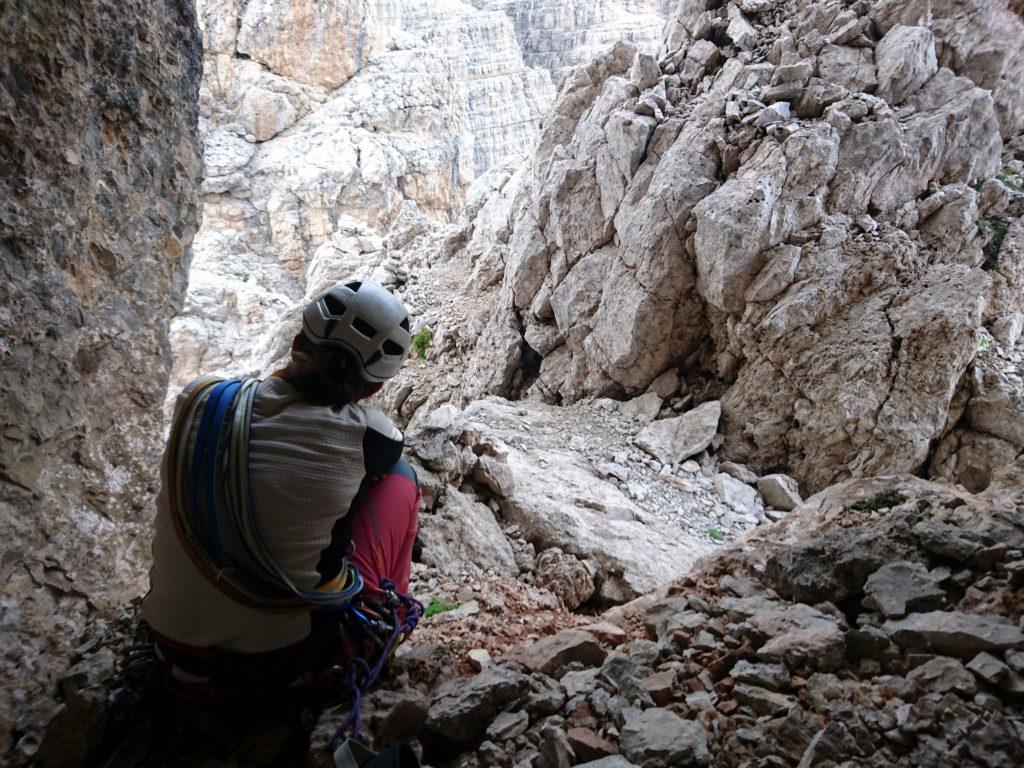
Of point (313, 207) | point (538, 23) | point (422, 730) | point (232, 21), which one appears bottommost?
point (313, 207)

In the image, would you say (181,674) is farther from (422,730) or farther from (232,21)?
(232,21)

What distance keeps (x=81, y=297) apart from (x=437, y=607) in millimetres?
3129

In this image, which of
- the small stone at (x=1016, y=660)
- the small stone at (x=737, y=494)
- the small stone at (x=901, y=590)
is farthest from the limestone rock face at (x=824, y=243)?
the small stone at (x=1016, y=660)

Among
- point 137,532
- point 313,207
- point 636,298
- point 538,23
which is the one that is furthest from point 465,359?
point 538,23

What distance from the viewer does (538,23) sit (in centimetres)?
6575

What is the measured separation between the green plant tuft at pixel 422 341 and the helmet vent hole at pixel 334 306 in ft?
45.7

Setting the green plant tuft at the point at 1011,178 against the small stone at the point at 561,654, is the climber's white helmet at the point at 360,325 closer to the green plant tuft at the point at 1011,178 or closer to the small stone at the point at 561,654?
the small stone at the point at 561,654

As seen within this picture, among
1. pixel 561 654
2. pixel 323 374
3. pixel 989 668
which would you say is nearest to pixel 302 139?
pixel 323 374

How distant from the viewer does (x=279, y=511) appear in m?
2.05

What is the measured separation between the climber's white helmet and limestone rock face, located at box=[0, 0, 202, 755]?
1.84 metres

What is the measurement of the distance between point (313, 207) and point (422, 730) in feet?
137

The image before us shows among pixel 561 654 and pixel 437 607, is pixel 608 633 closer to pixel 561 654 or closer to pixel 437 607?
pixel 561 654

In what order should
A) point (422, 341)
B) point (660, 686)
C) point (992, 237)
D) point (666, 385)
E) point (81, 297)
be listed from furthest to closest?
point (422, 341), point (666, 385), point (992, 237), point (81, 297), point (660, 686)

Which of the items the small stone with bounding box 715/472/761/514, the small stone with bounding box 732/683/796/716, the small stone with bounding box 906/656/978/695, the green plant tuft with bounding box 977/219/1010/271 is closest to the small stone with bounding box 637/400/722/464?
the small stone with bounding box 715/472/761/514
